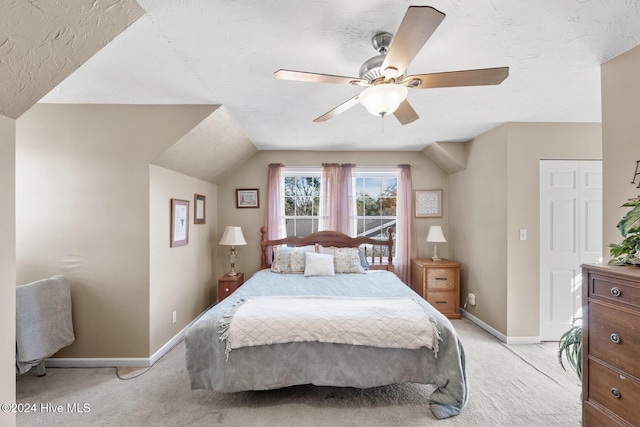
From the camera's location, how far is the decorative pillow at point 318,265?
11.9 feet

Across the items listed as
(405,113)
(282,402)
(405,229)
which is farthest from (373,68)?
(405,229)

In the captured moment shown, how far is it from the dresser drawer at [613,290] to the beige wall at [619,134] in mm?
633

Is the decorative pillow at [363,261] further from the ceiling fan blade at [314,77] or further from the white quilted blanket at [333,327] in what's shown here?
the ceiling fan blade at [314,77]

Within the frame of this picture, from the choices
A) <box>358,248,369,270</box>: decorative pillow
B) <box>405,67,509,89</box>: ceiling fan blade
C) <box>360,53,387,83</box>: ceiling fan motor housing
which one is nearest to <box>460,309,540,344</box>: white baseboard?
<box>358,248,369,270</box>: decorative pillow

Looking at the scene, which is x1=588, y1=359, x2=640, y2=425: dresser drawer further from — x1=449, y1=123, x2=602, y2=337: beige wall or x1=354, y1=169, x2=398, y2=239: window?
x1=354, y1=169, x2=398, y2=239: window

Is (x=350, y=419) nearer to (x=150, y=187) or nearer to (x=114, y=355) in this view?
(x=114, y=355)

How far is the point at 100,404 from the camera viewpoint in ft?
7.18

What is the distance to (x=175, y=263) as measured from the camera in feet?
10.6

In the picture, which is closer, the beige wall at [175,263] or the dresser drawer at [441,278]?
the beige wall at [175,263]

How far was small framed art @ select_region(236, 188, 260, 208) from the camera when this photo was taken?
4.52 meters

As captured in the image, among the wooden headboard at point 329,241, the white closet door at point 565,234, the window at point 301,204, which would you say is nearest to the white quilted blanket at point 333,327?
the white closet door at point 565,234

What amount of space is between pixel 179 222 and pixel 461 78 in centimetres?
307

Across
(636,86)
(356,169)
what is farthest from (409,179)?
(636,86)

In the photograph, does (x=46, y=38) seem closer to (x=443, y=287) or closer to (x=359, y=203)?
(x=359, y=203)
